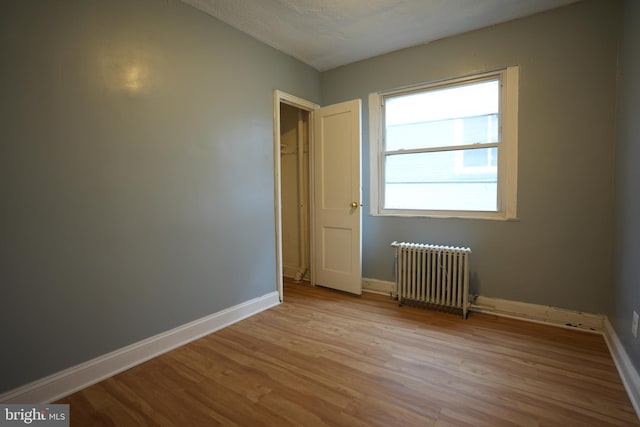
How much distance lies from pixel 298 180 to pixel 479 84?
230 cm

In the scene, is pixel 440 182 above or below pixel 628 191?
above

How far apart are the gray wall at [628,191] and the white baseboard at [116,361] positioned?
2757 millimetres

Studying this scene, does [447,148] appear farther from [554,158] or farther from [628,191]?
[628,191]

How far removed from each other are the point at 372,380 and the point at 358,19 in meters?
2.77

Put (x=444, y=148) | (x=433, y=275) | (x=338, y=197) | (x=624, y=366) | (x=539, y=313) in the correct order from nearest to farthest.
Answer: (x=624, y=366) → (x=539, y=313) → (x=433, y=275) → (x=444, y=148) → (x=338, y=197)

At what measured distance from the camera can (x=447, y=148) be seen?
3.02 meters

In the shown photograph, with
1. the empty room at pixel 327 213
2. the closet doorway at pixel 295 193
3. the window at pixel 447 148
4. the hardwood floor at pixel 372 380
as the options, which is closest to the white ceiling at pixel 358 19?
the empty room at pixel 327 213

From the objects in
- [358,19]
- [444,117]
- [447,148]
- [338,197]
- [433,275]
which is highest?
[358,19]

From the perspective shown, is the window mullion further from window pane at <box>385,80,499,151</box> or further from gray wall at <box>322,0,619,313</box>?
gray wall at <box>322,0,619,313</box>

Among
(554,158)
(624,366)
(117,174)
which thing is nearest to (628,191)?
(554,158)

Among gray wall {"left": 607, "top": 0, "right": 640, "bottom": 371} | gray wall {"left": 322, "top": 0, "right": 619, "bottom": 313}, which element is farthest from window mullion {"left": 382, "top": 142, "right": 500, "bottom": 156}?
gray wall {"left": 607, "top": 0, "right": 640, "bottom": 371}

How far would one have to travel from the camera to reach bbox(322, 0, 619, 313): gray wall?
2379 millimetres

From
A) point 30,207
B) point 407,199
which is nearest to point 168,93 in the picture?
point 30,207

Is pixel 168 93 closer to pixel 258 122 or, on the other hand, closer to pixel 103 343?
pixel 258 122
